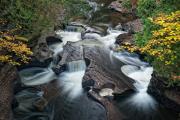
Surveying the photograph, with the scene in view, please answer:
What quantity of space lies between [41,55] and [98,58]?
326 centimetres

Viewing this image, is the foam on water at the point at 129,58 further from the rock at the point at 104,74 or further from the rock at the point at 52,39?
the rock at the point at 52,39

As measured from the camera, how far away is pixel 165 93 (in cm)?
1306

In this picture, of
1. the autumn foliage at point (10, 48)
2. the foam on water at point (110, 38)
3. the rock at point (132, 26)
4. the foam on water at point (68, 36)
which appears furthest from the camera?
the rock at point (132, 26)

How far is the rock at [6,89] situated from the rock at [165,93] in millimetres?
6749

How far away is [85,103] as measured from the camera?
13555 mm

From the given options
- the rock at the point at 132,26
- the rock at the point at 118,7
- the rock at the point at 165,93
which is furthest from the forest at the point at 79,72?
the rock at the point at 118,7

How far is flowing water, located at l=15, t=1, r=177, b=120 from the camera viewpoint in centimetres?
1287

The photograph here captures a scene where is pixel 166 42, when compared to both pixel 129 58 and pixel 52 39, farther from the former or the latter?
pixel 52 39

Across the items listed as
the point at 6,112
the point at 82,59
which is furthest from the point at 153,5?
the point at 6,112

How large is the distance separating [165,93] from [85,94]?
390cm

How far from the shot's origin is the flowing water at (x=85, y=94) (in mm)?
12867

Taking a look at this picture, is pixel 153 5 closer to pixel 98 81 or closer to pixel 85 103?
pixel 98 81

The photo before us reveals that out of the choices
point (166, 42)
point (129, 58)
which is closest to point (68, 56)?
point (129, 58)

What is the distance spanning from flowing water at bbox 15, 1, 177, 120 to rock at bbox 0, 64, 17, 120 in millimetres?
911
